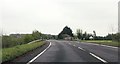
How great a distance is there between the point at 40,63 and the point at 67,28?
174453 mm

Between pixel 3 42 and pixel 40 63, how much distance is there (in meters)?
21.5

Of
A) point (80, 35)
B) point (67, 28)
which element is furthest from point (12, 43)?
point (67, 28)

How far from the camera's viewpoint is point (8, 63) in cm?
1344

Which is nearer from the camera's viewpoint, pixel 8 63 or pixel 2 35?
pixel 8 63

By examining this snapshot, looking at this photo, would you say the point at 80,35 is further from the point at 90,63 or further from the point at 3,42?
the point at 90,63

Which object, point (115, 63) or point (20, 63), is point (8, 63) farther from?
point (115, 63)

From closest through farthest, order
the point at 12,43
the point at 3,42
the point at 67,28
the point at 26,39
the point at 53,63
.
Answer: the point at 53,63
the point at 3,42
the point at 12,43
the point at 26,39
the point at 67,28

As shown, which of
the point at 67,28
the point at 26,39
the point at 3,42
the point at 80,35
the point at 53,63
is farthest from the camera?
the point at 67,28

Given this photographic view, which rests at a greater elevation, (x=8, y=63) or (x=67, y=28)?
(x=67, y=28)

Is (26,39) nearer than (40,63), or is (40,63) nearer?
(40,63)

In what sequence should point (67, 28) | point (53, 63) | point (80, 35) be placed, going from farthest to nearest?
point (67, 28) → point (80, 35) → point (53, 63)

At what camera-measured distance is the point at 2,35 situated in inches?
1357

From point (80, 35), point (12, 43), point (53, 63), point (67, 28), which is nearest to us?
point (53, 63)

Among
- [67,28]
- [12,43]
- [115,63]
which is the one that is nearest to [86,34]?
[67,28]
